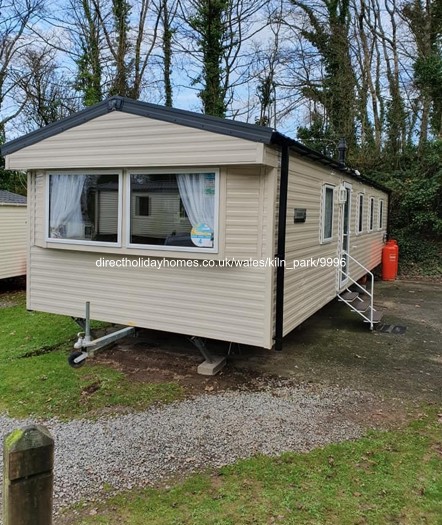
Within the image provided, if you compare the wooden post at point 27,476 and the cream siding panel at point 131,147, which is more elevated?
the cream siding panel at point 131,147

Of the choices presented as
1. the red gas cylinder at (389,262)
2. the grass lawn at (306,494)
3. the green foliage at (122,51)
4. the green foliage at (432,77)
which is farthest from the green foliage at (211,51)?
the grass lawn at (306,494)

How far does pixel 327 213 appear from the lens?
6.69 metres

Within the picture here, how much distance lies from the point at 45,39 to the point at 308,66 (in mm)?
10455

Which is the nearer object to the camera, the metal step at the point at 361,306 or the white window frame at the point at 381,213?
the metal step at the point at 361,306

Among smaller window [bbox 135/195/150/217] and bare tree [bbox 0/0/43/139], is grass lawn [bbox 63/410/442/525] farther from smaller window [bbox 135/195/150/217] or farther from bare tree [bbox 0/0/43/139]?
bare tree [bbox 0/0/43/139]

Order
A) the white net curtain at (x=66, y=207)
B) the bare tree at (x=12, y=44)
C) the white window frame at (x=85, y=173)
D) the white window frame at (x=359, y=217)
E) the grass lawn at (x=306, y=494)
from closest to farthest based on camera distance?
the grass lawn at (x=306, y=494), the white window frame at (x=85, y=173), the white net curtain at (x=66, y=207), the white window frame at (x=359, y=217), the bare tree at (x=12, y=44)

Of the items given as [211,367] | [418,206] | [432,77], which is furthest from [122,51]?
[211,367]

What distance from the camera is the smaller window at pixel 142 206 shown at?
193 inches

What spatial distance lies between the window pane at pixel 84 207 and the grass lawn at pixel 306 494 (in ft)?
9.97

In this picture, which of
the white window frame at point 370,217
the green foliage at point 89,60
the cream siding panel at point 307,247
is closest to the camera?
the cream siding panel at point 307,247

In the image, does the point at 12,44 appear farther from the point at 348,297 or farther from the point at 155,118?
the point at 348,297

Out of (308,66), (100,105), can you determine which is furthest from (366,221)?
(308,66)

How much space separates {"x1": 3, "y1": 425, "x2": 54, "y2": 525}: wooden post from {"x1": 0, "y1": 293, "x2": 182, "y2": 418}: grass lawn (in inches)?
105

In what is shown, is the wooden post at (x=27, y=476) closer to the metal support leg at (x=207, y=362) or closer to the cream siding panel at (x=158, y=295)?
the cream siding panel at (x=158, y=295)
